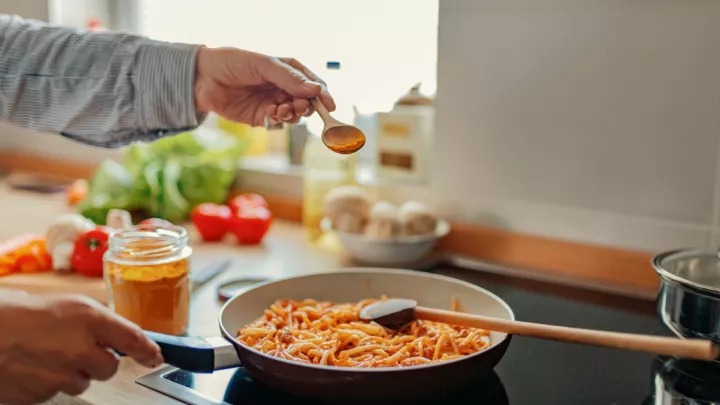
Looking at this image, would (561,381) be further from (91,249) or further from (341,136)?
(91,249)

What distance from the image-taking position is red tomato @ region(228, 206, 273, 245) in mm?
1496

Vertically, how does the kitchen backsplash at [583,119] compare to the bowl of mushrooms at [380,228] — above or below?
above

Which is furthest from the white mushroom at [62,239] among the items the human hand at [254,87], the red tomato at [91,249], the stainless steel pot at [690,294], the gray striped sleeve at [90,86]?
the stainless steel pot at [690,294]

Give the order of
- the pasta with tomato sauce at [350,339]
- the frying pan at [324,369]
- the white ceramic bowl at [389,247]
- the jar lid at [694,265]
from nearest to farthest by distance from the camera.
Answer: the frying pan at [324,369] < the pasta with tomato sauce at [350,339] < the jar lid at [694,265] < the white ceramic bowl at [389,247]

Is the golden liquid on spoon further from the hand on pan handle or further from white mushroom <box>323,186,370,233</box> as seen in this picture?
white mushroom <box>323,186,370,233</box>

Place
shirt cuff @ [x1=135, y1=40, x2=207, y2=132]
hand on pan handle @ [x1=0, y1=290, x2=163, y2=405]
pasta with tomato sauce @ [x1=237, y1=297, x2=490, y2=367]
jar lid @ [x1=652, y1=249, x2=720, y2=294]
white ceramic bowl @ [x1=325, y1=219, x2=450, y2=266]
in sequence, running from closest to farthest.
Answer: hand on pan handle @ [x1=0, y1=290, x2=163, y2=405] → pasta with tomato sauce @ [x1=237, y1=297, x2=490, y2=367] → jar lid @ [x1=652, y1=249, x2=720, y2=294] → shirt cuff @ [x1=135, y1=40, x2=207, y2=132] → white ceramic bowl @ [x1=325, y1=219, x2=450, y2=266]

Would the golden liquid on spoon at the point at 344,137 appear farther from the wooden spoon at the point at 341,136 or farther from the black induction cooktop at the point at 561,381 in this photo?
the black induction cooktop at the point at 561,381

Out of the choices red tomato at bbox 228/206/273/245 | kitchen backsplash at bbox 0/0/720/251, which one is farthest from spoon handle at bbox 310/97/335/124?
red tomato at bbox 228/206/273/245

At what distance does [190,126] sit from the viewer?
3.75 feet

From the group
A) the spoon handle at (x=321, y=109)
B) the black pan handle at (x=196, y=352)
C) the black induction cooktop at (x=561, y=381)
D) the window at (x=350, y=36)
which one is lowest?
the black induction cooktop at (x=561, y=381)

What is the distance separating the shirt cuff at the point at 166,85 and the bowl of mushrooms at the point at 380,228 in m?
0.36

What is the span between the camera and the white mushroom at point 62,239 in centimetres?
119

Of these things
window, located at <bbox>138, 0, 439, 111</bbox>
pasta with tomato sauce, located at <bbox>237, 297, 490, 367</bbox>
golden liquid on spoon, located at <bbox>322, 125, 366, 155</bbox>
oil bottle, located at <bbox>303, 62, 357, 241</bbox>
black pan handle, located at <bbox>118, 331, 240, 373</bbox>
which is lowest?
pasta with tomato sauce, located at <bbox>237, 297, 490, 367</bbox>

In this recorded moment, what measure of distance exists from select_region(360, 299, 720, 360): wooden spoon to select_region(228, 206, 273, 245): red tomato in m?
0.58
